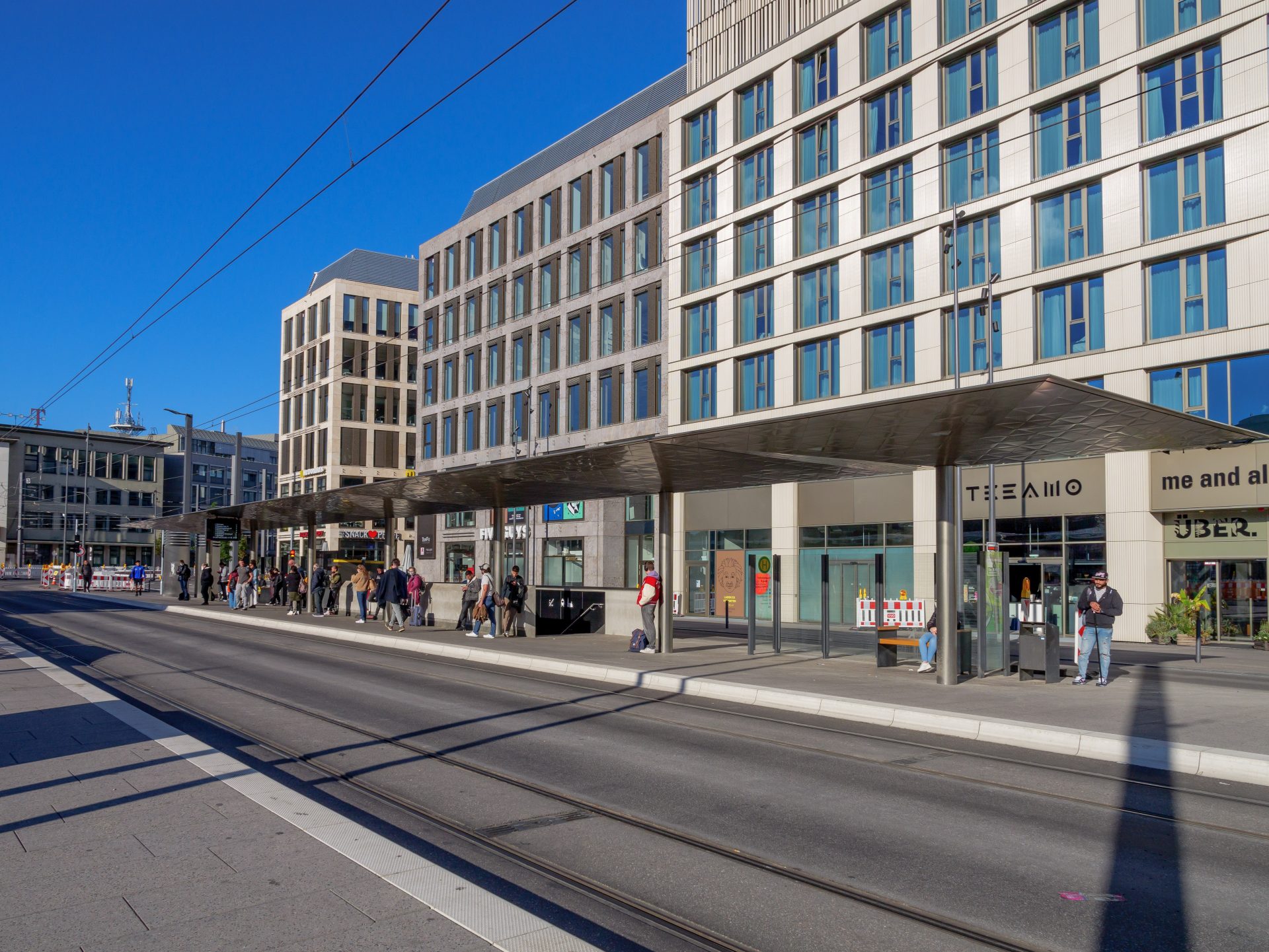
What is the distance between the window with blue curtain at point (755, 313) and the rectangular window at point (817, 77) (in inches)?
275

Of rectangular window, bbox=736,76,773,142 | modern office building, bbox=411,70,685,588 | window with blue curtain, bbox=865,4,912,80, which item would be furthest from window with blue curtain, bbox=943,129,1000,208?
modern office building, bbox=411,70,685,588

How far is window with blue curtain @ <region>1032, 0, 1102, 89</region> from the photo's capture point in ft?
101

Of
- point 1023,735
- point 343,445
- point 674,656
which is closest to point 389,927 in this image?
point 1023,735

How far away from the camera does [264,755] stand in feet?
32.4

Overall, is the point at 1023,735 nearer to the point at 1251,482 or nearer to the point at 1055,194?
the point at 1251,482

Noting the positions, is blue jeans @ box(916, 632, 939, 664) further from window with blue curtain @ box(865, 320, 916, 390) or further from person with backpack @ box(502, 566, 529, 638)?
window with blue curtain @ box(865, 320, 916, 390)

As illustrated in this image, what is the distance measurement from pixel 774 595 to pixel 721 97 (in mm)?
27608

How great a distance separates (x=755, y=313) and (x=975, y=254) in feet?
32.2

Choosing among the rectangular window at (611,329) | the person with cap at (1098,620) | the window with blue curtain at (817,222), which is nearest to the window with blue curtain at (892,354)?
the window with blue curtain at (817,222)

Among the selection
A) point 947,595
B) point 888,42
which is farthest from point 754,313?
point 947,595

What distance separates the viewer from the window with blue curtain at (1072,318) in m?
30.8

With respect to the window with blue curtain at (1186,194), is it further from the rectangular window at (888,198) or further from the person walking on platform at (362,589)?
the person walking on platform at (362,589)

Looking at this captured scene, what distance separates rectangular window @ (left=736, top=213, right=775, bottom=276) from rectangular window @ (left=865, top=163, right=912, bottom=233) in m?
4.49

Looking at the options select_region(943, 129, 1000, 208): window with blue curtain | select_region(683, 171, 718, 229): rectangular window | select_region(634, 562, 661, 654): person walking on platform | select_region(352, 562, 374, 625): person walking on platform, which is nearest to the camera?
select_region(634, 562, 661, 654): person walking on platform
